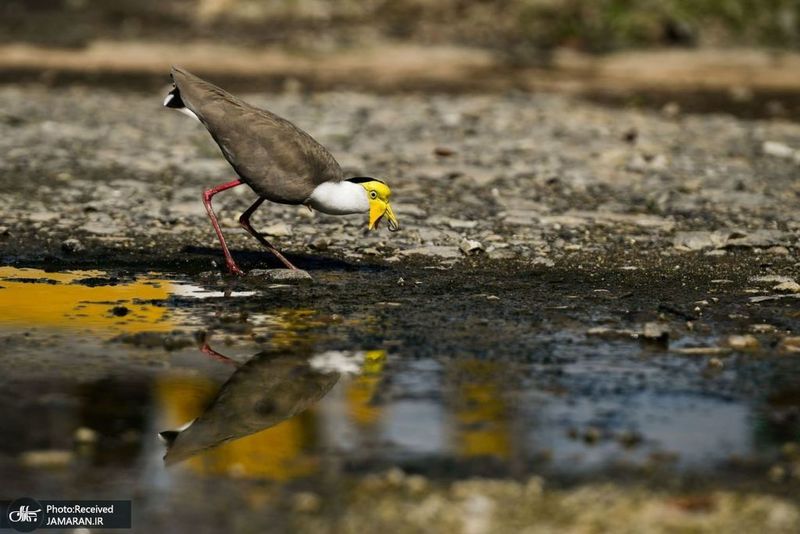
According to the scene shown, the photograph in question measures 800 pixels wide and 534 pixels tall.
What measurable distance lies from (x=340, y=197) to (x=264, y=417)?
264 centimetres

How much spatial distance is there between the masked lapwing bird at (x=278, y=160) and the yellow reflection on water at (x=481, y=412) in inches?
76.1

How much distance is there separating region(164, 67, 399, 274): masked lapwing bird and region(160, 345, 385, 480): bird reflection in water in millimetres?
1681

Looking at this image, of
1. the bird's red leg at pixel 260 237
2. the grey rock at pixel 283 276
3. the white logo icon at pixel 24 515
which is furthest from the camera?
the bird's red leg at pixel 260 237

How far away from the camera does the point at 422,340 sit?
6.66 meters

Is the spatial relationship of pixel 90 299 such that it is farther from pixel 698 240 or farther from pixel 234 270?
pixel 698 240

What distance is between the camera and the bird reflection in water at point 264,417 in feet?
16.1

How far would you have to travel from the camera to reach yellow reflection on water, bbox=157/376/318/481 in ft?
15.8

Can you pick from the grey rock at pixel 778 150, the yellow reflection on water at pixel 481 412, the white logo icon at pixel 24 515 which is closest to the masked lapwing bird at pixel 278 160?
the yellow reflection on water at pixel 481 412

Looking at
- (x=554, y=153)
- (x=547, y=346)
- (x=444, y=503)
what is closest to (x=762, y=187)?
(x=554, y=153)

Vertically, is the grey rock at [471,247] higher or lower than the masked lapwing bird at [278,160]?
lower

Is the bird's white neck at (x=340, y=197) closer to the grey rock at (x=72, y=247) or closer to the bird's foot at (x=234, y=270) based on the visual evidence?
the bird's foot at (x=234, y=270)

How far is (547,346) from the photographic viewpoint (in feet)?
21.6

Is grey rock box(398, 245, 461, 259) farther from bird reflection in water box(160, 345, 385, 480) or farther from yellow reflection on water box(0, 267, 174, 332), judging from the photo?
bird reflection in water box(160, 345, 385, 480)

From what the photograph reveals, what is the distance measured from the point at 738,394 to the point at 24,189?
640cm
